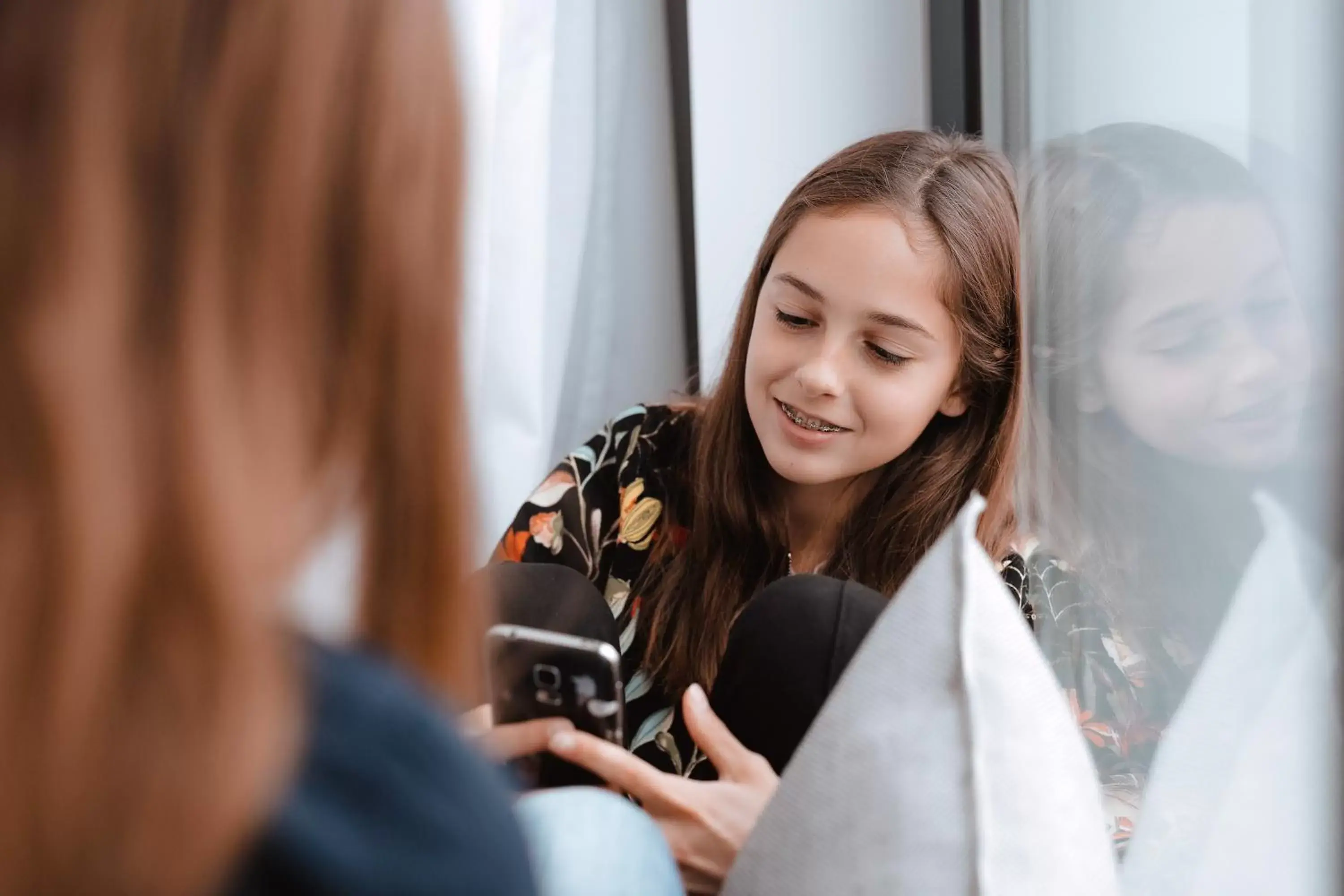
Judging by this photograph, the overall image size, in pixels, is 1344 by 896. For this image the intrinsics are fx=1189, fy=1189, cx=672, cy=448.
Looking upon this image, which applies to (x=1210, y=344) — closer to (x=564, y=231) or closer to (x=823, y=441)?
(x=823, y=441)

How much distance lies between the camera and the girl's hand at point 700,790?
2.37 ft

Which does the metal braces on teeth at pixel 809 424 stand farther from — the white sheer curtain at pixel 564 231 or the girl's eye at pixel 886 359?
the white sheer curtain at pixel 564 231

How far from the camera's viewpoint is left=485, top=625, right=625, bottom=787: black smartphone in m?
0.78

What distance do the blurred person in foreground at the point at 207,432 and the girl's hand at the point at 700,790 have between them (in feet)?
1.21

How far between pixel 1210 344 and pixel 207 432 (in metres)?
0.50

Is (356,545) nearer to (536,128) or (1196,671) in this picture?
(1196,671)

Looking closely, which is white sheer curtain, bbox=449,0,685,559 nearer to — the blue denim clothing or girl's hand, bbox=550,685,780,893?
girl's hand, bbox=550,685,780,893

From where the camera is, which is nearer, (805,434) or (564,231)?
(805,434)

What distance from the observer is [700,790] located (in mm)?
745

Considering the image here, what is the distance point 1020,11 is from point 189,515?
2.75 ft

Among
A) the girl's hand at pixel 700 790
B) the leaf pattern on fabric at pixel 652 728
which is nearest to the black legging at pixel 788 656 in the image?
the girl's hand at pixel 700 790

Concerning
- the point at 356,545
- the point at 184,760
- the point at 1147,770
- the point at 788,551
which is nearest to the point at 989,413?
the point at 788,551

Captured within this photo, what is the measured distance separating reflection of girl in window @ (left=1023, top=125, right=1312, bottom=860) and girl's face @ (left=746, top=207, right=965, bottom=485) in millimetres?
143

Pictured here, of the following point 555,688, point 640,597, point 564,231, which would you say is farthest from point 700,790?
point 564,231
